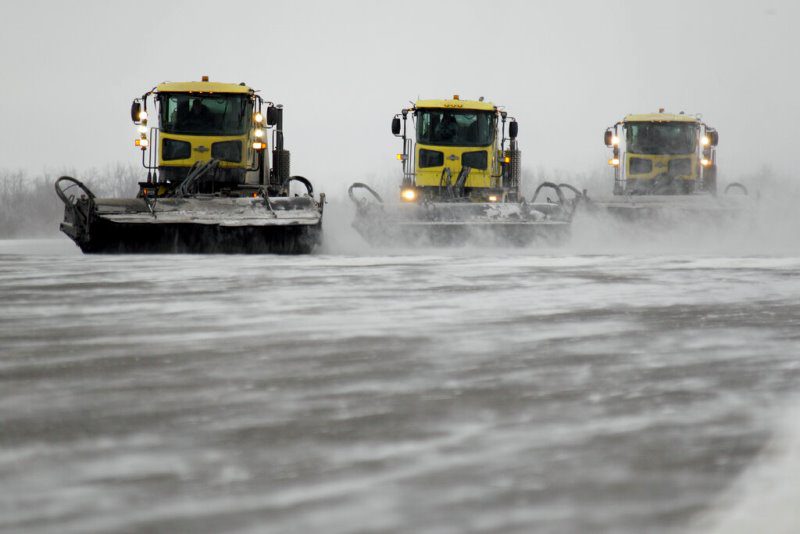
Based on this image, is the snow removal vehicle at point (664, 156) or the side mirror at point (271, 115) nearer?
the side mirror at point (271, 115)

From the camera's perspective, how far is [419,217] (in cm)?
2131

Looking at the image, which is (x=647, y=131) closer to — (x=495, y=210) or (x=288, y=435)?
(x=495, y=210)

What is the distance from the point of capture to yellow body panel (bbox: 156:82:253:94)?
2067 centimetres

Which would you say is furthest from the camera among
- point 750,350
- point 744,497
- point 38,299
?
point 38,299

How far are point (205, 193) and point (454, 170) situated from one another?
5.83 meters

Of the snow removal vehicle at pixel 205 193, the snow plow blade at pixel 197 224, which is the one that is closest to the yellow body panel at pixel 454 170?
the snow removal vehicle at pixel 205 193

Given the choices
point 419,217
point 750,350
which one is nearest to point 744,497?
point 750,350

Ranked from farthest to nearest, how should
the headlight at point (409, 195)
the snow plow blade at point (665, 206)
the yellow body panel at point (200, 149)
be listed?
the snow plow blade at point (665, 206) < the headlight at point (409, 195) < the yellow body panel at point (200, 149)

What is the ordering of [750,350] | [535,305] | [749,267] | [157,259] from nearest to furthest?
[750,350] < [535,305] < [749,267] < [157,259]

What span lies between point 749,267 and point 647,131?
13667 millimetres

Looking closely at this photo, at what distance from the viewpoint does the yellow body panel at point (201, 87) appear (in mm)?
20672

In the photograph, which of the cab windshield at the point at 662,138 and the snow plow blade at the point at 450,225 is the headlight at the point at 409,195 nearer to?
the snow plow blade at the point at 450,225

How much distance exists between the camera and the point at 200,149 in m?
20.6

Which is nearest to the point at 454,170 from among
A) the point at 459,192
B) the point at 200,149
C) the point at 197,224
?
the point at 459,192
